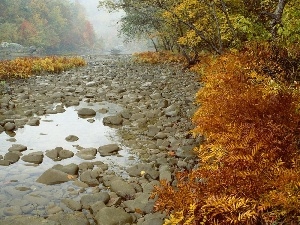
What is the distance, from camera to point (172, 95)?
456 inches

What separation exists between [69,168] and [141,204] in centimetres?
184

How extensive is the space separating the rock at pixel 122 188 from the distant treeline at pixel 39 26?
56867mm

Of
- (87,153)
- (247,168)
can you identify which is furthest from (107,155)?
(247,168)

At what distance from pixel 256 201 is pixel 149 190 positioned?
2255mm

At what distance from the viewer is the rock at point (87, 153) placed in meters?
6.31

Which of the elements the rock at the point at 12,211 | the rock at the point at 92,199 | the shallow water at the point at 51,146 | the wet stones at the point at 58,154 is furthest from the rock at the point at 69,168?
the rock at the point at 12,211

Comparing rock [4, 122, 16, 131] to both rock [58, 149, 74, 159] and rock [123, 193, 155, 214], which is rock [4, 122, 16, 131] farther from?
rock [123, 193, 155, 214]

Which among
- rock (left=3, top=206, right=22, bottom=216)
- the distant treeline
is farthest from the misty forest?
the distant treeline

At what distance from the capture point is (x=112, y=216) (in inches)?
165

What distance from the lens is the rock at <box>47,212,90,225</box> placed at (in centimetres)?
406

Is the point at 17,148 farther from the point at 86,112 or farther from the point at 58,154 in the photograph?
the point at 86,112

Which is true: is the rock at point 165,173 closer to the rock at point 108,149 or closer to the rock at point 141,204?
the rock at point 141,204

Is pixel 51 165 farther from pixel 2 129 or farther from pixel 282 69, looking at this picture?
pixel 282 69

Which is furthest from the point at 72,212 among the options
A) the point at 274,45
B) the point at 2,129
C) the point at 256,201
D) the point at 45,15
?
the point at 45,15
